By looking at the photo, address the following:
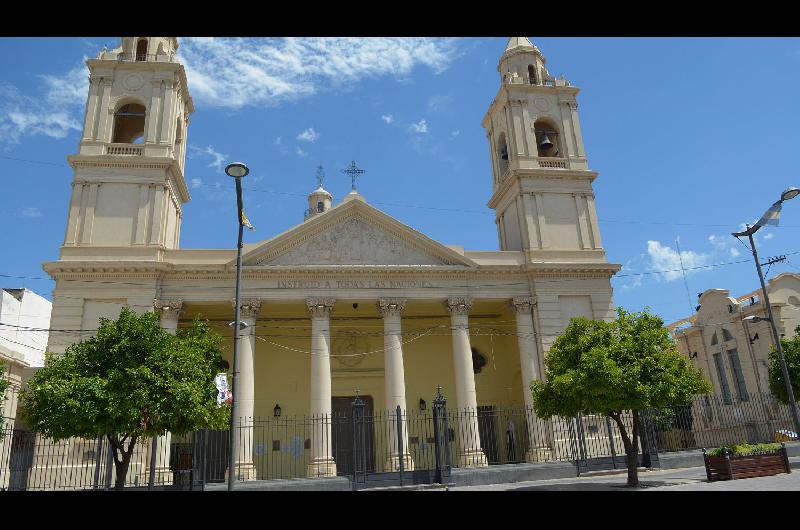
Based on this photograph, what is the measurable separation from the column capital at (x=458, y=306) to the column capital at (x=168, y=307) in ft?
38.8

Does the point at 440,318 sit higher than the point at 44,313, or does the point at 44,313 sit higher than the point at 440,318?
the point at 44,313

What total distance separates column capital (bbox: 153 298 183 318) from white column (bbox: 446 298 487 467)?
38.8ft

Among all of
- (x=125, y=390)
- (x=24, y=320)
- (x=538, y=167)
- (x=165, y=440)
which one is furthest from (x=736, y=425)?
(x=24, y=320)

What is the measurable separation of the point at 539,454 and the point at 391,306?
28.9 ft

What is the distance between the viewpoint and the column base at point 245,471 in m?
22.9

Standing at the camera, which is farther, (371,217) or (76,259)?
(371,217)

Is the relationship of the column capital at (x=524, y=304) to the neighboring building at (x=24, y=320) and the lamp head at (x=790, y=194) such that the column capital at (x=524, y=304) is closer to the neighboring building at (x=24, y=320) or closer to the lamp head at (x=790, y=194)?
the lamp head at (x=790, y=194)

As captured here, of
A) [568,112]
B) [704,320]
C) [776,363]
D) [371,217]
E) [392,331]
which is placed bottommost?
[776,363]

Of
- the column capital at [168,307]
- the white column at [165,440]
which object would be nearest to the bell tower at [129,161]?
the column capital at [168,307]

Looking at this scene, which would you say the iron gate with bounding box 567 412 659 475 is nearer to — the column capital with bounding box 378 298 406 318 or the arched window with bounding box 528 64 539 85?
the column capital with bounding box 378 298 406 318

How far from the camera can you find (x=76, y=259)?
25891 millimetres
